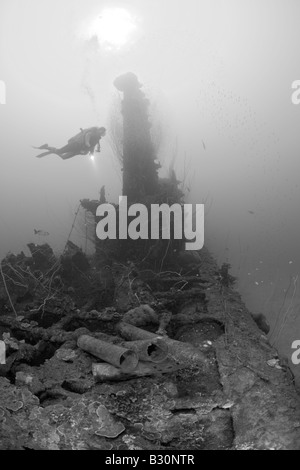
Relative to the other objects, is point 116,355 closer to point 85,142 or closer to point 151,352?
point 151,352

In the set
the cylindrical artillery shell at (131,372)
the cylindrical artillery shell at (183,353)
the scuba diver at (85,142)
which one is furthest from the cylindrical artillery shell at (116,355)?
the scuba diver at (85,142)

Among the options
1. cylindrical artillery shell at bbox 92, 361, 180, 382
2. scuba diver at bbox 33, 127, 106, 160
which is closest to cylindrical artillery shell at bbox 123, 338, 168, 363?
cylindrical artillery shell at bbox 92, 361, 180, 382

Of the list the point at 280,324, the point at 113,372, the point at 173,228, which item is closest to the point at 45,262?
the point at 173,228

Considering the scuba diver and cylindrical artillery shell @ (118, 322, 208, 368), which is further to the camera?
the scuba diver

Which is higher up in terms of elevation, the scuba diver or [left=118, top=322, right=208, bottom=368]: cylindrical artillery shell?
the scuba diver

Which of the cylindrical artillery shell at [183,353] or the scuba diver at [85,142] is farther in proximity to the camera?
the scuba diver at [85,142]

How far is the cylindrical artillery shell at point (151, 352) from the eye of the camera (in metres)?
3.87

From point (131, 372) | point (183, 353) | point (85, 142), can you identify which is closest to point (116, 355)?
point (131, 372)

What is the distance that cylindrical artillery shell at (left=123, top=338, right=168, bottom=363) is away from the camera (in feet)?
12.7

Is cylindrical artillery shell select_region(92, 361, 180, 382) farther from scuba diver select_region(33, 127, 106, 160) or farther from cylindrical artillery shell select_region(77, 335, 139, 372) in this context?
scuba diver select_region(33, 127, 106, 160)

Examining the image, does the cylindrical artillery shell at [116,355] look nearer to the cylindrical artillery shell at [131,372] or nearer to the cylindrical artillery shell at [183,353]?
the cylindrical artillery shell at [131,372]

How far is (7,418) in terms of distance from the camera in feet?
9.99

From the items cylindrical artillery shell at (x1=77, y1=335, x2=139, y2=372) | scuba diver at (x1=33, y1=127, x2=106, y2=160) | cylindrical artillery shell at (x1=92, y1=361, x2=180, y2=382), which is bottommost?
cylindrical artillery shell at (x1=92, y1=361, x2=180, y2=382)

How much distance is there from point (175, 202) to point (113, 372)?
18.8ft
